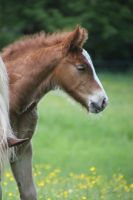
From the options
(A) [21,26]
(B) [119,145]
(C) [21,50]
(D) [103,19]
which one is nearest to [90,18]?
(D) [103,19]

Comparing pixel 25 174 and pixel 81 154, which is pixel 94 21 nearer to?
pixel 81 154

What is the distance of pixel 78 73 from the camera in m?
7.77

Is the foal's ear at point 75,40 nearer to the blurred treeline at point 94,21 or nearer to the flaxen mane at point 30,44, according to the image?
the flaxen mane at point 30,44

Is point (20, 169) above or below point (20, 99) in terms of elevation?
below

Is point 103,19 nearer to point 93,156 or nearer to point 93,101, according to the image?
point 93,156

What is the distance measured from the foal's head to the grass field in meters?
1.22

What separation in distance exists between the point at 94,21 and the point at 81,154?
67.5ft

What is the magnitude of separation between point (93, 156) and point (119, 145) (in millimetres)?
1398

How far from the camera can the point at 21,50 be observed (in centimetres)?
796

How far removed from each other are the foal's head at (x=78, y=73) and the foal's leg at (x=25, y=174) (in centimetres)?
68

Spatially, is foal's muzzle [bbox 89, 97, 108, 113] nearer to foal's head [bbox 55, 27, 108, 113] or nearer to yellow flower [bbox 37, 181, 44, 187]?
foal's head [bbox 55, 27, 108, 113]

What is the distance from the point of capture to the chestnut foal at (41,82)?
25.2ft

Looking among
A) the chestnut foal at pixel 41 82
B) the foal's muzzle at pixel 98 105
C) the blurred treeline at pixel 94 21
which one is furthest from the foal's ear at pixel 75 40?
the blurred treeline at pixel 94 21

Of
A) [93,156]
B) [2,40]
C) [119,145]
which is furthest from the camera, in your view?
[2,40]
